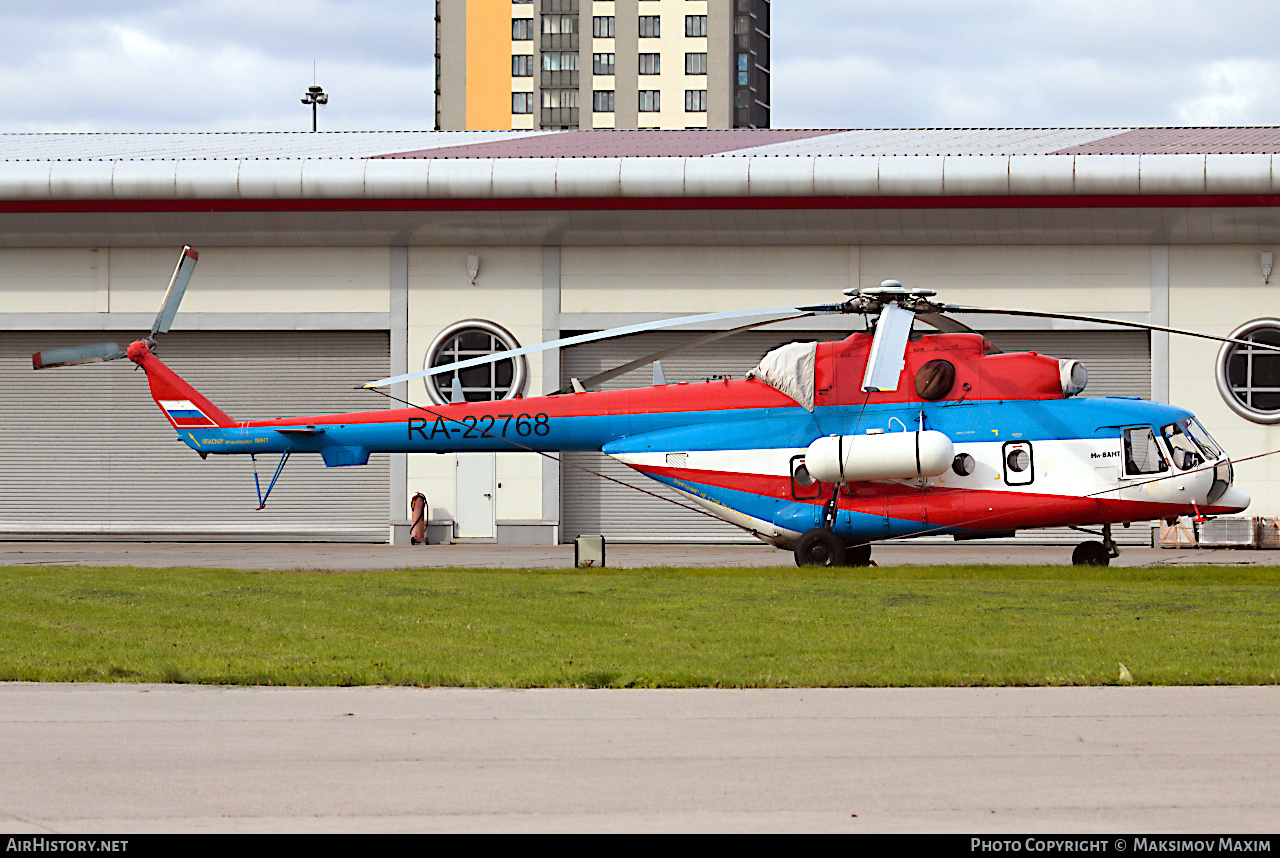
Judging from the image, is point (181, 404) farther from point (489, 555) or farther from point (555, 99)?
point (555, 99)

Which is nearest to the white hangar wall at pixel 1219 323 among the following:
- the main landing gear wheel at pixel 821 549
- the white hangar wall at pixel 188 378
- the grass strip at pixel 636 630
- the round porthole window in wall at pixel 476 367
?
the grass strip at pixel 636 630

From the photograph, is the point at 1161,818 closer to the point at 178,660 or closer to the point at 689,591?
the point at 178,660

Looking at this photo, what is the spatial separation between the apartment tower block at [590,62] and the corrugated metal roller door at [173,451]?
98982 millimetres

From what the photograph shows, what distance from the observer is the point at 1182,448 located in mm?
20125

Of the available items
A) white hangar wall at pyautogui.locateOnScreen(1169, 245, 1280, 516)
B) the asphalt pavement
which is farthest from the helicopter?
white hangar wall at pyautogui.locateOnScreen(1169, 245, 1280, 516)

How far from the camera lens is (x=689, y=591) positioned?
52.3 ft

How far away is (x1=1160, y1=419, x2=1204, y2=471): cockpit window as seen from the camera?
2006cm

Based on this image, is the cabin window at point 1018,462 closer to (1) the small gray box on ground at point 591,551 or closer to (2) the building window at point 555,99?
(1) the small gray box on ground at point 591,551

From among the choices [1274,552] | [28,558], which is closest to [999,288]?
[1274,552]

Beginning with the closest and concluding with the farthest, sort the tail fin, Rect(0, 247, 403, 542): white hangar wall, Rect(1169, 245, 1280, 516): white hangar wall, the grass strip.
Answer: the grass strip → the tail fin → Rect(1169, 245, 1280, 516): white hangar wall → Rect(0, 247, 403, 542): white hangar wall

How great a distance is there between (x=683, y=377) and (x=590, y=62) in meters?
104

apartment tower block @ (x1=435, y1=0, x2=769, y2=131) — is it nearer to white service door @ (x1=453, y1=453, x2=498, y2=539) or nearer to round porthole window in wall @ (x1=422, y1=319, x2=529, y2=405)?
round porthole window in wall @ (x1=422, y1=319, x2=529, y2=405)

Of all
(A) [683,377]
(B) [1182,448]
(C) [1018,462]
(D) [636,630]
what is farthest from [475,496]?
(D) [636,630]

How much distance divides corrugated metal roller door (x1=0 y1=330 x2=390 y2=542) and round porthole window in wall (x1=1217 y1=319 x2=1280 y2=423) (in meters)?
19.8
